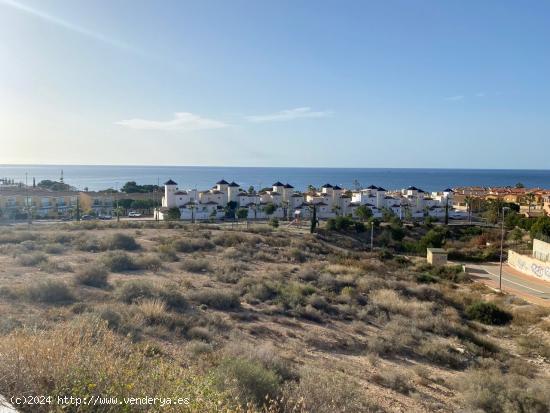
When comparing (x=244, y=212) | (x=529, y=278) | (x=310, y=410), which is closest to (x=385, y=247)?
(x=529, y=278)

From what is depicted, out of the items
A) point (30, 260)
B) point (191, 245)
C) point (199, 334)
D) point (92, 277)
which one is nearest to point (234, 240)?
point (191, 245)

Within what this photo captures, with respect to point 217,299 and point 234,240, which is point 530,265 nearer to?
point 234,240

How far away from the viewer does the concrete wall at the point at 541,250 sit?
30753 mm

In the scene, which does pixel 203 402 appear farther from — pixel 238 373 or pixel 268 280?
pixel 268 280

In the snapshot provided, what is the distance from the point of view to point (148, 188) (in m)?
86.9

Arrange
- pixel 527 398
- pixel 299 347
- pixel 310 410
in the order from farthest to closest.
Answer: pixel 299 347, pixel 527 398, pixel 310 410

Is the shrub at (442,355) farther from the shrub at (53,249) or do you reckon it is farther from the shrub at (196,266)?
the shrub at (53,249)

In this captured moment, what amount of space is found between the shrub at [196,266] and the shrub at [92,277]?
461 cm

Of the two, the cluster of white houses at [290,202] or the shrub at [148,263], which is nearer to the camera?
the shrub at [148,263]

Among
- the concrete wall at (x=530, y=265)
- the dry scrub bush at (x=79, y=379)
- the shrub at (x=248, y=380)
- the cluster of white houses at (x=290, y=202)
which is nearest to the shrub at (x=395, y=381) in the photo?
the shrub at (x=248, y=380)

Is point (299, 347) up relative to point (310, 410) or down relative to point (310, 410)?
down

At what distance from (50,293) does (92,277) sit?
9.25 ft

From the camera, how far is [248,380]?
6.81 meters

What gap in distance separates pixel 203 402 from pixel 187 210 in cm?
5562
